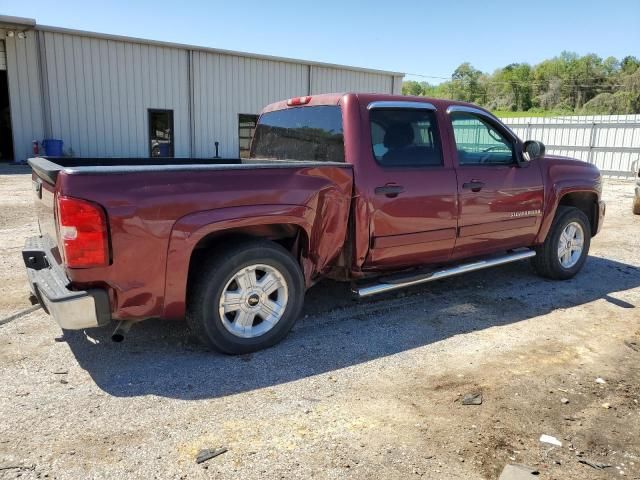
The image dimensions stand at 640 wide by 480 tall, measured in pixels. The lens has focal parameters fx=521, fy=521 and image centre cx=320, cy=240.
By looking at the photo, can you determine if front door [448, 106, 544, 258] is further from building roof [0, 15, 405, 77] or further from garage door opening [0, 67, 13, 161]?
garage door opening [0, 67, 13, 161]

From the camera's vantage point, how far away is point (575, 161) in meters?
5.94

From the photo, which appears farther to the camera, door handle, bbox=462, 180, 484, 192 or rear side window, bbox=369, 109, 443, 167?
door handle, bbox=462, 180, 484, 192

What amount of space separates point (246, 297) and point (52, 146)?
50.8 ft

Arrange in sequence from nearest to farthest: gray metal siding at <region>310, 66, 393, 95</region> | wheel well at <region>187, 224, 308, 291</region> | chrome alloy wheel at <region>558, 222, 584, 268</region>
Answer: wheel well at <region>187, 224, 308, 291</region>, chrome alloy wheel at <region>558, 222, 584, 268</region>, gray metal siding at <region>310, 66, 393, 95</region>

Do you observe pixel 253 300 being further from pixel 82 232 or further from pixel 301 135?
pixel 301 135

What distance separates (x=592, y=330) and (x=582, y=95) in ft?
324

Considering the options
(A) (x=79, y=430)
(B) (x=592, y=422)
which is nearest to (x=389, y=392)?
(B) (x=592, y=422)

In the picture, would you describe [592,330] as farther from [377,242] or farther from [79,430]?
[79,430]

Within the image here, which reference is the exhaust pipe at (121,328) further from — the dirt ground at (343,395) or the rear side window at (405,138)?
the rear side window at (405,138)

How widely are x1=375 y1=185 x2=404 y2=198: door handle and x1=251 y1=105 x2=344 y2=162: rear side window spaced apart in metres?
0.39

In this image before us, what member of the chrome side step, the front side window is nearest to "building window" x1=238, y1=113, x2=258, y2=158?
the front side window

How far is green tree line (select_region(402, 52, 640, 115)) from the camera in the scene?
8512 centimetres

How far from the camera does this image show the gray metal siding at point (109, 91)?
56.3ft

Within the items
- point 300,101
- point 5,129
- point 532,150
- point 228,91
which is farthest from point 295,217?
point 5,129
